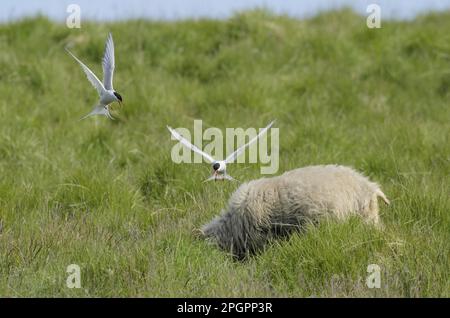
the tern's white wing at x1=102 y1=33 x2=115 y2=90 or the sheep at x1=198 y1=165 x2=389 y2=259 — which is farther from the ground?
the tern's white wing at x1=102 y1=33 x2=115 y2=90

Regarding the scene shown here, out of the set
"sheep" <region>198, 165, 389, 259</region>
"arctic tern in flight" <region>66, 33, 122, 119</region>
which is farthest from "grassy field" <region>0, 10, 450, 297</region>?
"arctic tern in flight" <region>66, 33, 122, 119</region>

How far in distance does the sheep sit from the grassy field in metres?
0.17

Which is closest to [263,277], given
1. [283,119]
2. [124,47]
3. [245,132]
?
[245,132]

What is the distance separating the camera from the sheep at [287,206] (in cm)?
507

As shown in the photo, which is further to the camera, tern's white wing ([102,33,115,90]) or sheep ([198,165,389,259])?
sheep ([198,165,389,259])

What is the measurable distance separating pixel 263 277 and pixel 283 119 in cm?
423

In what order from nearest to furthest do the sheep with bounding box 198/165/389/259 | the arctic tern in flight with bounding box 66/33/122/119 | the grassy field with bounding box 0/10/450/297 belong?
the arctic tern in flight with bounding box 66/33/122/119 → the grassy field with bounding box 0/10/450/297 → the sheep with bounding box 198/165/389/259

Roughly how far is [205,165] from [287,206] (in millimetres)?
1799

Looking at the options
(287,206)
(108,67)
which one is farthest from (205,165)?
(108,67)

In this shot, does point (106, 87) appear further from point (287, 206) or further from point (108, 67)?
point (287, 206)

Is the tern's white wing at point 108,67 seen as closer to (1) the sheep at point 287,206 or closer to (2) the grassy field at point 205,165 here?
(2) the grassy field at point 205,165

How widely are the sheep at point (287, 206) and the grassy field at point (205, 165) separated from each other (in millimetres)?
169

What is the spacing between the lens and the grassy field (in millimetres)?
4707

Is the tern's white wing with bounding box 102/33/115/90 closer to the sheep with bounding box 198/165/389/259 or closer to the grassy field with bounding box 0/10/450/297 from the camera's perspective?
the grassy field with bounding box 0/10/450/297
